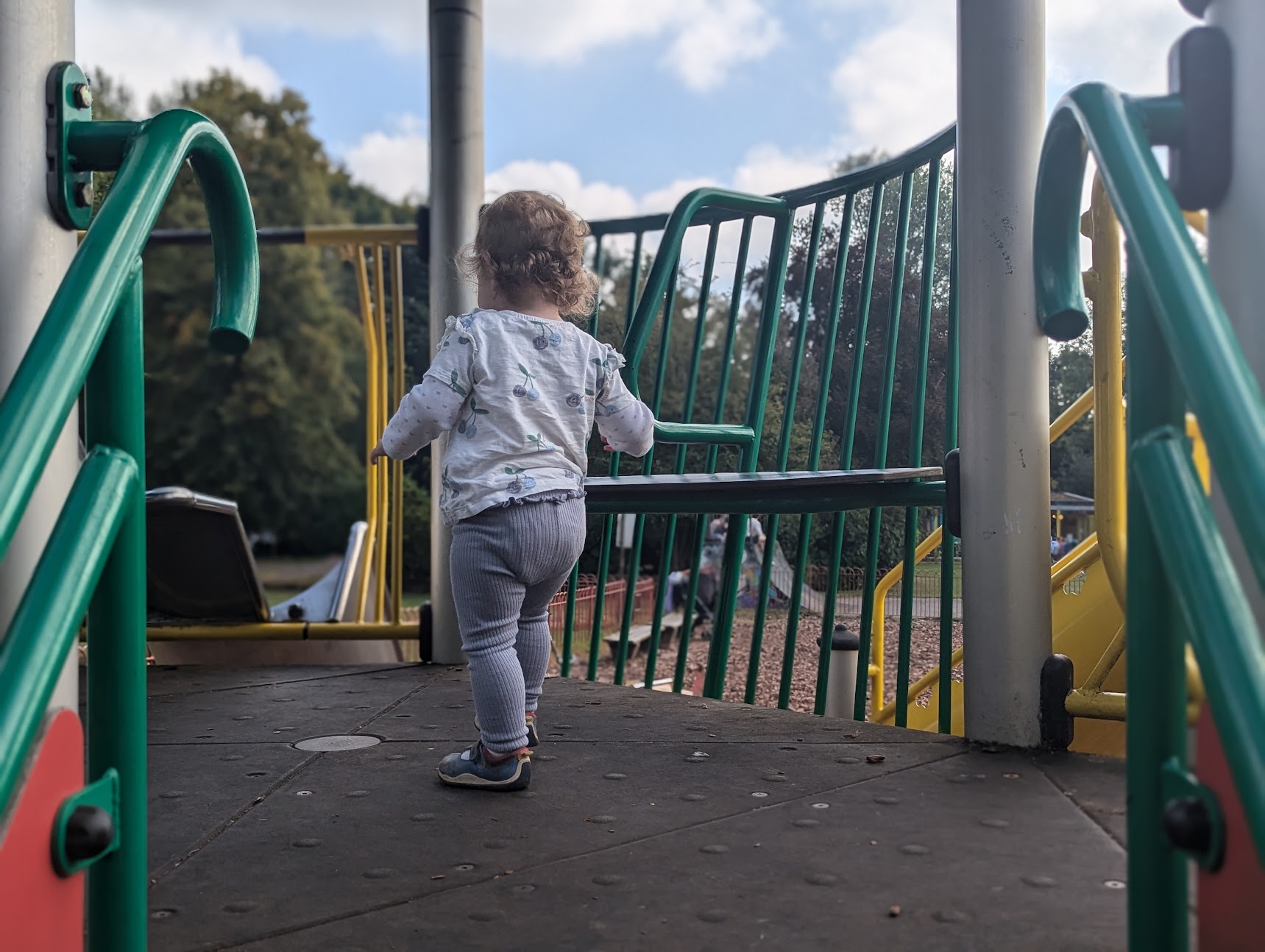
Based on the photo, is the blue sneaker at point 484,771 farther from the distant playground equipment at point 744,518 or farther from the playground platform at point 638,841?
the distant playground equipment at point 744,518

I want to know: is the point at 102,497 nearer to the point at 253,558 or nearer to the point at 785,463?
the point at 785,463

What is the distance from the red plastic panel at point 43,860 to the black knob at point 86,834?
17mm

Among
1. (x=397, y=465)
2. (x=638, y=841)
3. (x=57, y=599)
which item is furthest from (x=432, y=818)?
(x=397, y=465)

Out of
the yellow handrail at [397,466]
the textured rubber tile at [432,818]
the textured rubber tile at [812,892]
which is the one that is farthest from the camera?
the yellow handrail at [397,466]

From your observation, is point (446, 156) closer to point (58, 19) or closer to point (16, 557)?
point (58, 19)

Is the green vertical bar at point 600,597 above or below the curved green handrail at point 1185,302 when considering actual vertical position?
below

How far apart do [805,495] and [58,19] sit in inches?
64.7

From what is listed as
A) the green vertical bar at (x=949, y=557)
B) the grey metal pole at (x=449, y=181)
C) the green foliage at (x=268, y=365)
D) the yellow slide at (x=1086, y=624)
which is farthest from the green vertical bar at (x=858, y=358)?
the green foliage at (x=268, y=365)

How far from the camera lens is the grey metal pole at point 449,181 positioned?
10.6 feet

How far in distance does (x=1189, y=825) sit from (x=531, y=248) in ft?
5.02

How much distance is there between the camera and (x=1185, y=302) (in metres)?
0.85

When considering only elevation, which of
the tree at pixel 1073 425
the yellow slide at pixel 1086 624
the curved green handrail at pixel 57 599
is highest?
the tree at pixel 1073 425

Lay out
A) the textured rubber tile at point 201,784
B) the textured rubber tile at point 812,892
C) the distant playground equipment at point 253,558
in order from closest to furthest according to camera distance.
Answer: the textured rubber tile at point 812,892, the textured rubber tile at point 201,784, the distant playground equipment at point 253,558

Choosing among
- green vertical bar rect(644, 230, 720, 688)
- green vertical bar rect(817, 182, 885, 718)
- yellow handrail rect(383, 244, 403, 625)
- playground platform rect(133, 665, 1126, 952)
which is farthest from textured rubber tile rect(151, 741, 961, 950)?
yellow handrail rect(383, 244, 403, 625)
